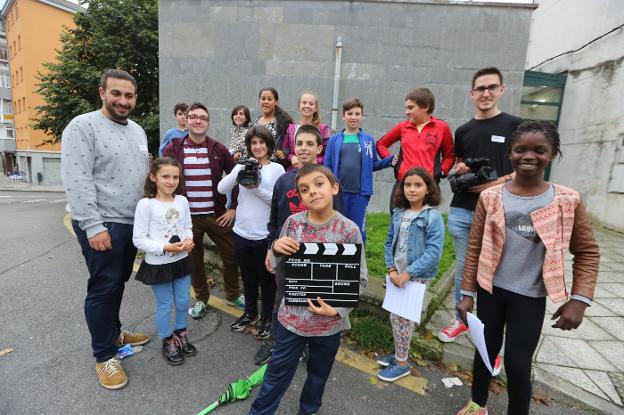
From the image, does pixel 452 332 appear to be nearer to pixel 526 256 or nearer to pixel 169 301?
pixel 526 256

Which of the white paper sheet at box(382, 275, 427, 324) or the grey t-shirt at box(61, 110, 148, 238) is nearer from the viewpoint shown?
the grey t-shirt at box(61, 110, 148, 238)

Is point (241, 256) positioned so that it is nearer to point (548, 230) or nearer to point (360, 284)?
point (360, 284)

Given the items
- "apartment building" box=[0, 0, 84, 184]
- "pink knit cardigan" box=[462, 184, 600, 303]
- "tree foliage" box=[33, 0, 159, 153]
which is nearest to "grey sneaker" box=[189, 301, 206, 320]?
"pink knit cardigan" box=[462, 184, 600, 303]

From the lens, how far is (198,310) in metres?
3.84

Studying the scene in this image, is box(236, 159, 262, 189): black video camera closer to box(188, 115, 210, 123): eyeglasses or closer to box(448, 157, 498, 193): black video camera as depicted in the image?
box(188, 115, 210, 123): eyeglasses

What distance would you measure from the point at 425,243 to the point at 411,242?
11 centimetres

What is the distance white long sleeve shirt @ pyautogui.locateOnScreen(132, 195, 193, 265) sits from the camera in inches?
110

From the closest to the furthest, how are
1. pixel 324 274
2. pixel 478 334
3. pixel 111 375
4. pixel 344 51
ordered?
pixel 478 334 < pixel 324 274 < pixel 111 375 < pixel 344 51

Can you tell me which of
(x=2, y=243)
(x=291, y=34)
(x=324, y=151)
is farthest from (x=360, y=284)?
(x=2, y=243)

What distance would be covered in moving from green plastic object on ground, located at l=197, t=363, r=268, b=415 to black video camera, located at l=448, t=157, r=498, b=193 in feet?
7.94

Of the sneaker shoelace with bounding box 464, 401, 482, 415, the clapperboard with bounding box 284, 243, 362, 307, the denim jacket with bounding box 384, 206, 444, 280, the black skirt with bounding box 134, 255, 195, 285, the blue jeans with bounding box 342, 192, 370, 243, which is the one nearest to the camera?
the clapperboard with bounding box 284, 243, 362, 307

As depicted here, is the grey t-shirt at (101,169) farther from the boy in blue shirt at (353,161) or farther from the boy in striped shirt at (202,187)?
the boy in blue shirt at (353,161)

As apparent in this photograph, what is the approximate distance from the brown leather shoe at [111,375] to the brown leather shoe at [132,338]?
1.49 ft

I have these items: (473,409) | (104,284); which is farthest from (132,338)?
(473,409)
